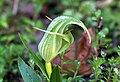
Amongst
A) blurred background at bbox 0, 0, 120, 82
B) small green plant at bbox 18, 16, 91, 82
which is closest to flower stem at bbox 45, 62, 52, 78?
small green plant at bbox 18, 16, 91, 82

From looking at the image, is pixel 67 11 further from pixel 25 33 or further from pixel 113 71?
pixel 113 71

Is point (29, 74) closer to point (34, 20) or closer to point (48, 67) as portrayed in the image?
point (48, 67)

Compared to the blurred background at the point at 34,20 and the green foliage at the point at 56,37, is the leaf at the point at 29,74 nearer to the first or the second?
the green foliage at the point at 56,37

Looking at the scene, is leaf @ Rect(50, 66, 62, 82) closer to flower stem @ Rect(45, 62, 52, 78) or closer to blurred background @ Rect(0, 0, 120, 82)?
flower stem @ Rect(45, 62, 52, 78)

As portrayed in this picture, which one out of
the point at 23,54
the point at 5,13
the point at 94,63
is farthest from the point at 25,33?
the point at 94,63

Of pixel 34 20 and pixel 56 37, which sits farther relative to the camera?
pixel 34 20

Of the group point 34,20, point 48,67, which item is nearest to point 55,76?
point 48,67

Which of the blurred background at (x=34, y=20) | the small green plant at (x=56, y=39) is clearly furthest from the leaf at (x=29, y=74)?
the blurred background at (x=34, y=20)

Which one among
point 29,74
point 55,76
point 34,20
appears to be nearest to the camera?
point 55,76
